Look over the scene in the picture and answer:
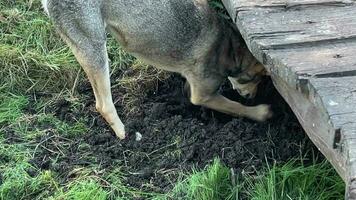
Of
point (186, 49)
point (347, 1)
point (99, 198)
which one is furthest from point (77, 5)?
point (347, 1)

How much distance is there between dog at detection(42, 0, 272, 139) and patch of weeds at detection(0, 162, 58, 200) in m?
0.65

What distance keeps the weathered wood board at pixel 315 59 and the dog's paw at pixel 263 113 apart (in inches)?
28.4

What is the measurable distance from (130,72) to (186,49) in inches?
31.7

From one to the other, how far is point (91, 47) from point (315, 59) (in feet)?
4.75

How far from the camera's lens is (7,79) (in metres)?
5.41

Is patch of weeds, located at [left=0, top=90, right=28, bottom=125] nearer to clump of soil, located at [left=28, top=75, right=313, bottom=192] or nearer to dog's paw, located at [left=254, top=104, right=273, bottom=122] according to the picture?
clump of soil, located at [left=28, top=75, right=313, bottom=192]

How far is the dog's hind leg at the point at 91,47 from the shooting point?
433cm

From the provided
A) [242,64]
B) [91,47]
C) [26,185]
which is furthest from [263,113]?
[26,185]

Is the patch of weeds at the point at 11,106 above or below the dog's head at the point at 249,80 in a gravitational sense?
below

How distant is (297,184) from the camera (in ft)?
12.9

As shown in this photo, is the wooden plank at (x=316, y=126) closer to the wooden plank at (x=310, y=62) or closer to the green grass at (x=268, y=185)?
the wooden plank at (x=310, y=62)

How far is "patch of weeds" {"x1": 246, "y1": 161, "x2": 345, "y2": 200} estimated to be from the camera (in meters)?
3.84

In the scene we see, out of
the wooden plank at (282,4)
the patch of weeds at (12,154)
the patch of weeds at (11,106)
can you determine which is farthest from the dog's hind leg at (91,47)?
the wooden plank at (282,4)

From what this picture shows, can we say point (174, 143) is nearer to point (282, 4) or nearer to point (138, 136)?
point (138, 136)
